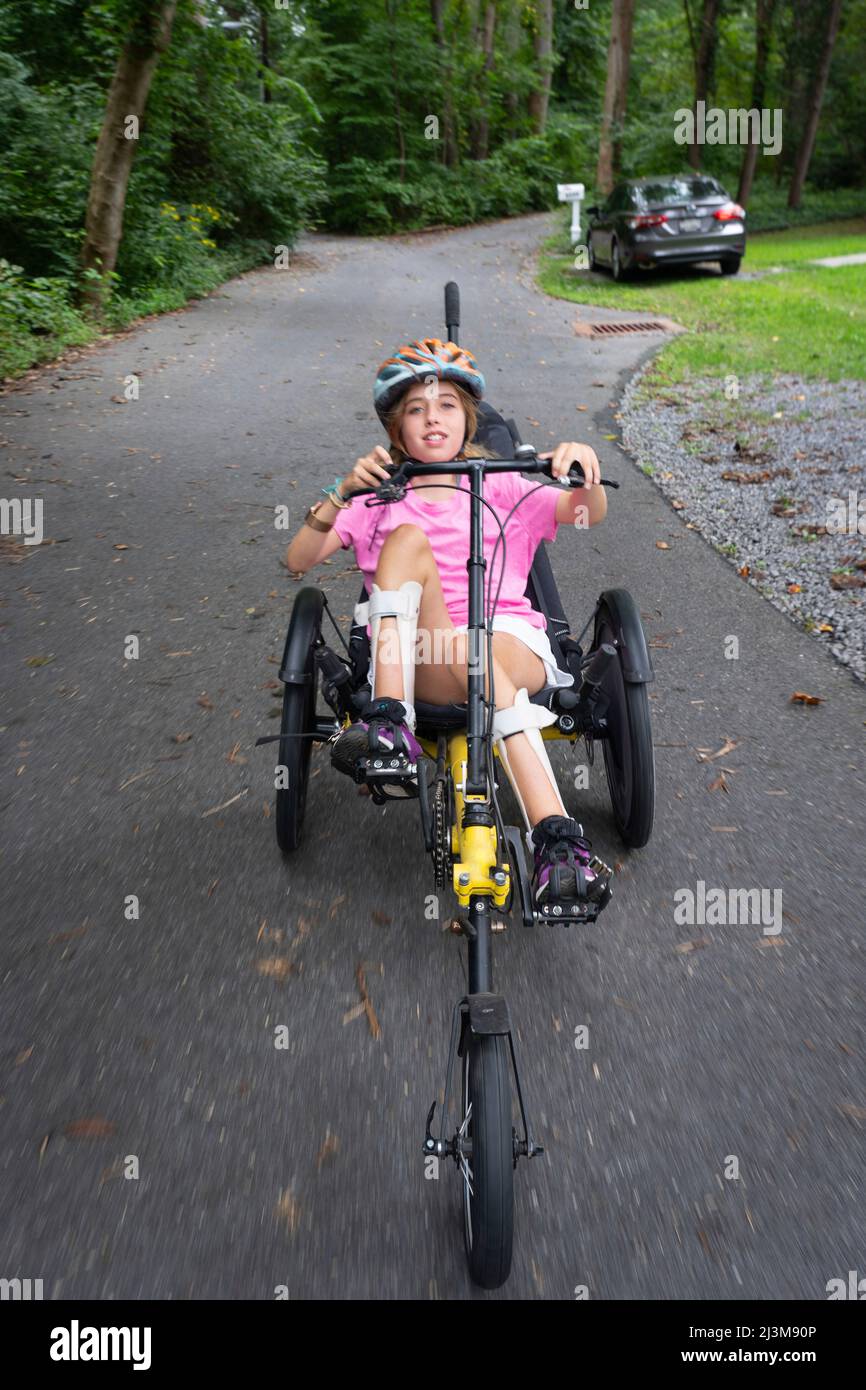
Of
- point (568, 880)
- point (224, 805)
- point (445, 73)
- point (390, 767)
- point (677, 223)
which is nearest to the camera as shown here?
point (568, 880)

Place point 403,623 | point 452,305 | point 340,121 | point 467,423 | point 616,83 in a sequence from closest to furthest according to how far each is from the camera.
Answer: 1. point 403,623
2. point 467,423
3. point 452,305
4. point 616,83
5. point 340,121

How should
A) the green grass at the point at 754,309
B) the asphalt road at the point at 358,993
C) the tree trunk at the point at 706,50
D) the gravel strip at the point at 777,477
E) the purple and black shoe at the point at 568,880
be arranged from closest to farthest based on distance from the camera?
the asphalt road at the point at 358,993
the purple and black shoe at the point at 568,880
the gravel strip at the point at 777,477
the green grass at the point at 754,309
the tree trunk at the point at 706,50

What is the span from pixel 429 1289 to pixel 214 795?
217 cm

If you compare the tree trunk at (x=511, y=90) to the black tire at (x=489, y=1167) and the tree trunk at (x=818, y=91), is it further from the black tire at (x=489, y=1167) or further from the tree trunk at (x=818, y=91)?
the black tire at (x=489, y=1167)

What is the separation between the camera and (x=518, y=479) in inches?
139

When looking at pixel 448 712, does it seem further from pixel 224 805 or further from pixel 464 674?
pixel 224 805

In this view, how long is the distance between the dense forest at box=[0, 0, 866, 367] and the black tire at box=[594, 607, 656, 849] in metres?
9.47

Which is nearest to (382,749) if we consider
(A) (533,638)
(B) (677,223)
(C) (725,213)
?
(A) (533,638)

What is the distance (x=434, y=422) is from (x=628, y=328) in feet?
37.7

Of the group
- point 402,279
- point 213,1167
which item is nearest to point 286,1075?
point 213,1167

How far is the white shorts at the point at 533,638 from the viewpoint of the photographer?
10.6 feet

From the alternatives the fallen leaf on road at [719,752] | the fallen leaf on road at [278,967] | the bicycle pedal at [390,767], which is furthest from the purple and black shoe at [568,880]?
the fallen leaf on road at [719,752]

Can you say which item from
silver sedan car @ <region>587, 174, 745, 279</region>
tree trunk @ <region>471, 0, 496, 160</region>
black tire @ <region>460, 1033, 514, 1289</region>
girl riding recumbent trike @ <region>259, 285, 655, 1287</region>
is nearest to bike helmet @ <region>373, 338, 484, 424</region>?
girl riding recumbent trike @ <region>259, 285, 655, 1287</region>

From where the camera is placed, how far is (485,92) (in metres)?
35.1
